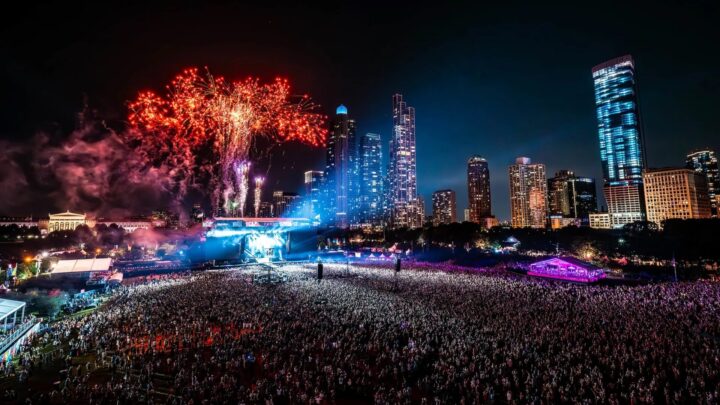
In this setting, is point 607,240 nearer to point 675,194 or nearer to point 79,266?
point 79,266

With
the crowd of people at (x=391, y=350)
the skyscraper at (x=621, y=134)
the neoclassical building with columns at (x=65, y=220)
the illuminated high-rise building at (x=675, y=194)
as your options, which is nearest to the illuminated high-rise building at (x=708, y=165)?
the skyscraper at (x=621, y=134)

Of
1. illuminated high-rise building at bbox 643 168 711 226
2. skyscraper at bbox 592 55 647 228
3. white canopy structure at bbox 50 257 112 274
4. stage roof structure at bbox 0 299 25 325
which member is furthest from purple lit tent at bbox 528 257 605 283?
skyscraper at bbox 592 55 647 228

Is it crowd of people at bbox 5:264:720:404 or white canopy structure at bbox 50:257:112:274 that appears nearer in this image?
crowd of people at bbox 5:264:720:404

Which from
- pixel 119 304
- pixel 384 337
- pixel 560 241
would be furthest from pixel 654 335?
pixel 560 241

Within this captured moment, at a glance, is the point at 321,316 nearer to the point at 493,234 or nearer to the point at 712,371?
the point at 712,371

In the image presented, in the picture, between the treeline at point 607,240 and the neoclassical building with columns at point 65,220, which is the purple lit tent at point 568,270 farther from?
the neoclassical building with columns at point 65,220

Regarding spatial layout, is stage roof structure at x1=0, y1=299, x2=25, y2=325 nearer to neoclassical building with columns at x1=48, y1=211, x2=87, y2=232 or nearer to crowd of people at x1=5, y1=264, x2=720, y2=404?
crowd of people at x1=5, y1=264, x2=720, y2=404
